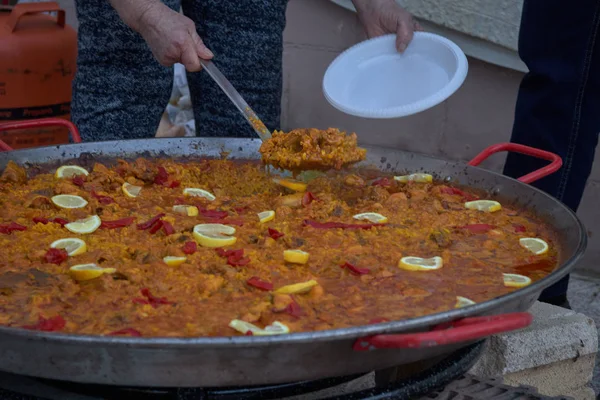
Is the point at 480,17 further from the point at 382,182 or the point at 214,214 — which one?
the point at 214,214

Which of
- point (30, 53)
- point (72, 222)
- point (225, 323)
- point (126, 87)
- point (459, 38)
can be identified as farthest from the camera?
Result: point (459, 38)

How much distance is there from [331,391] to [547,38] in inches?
75.6

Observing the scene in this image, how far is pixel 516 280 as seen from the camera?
1.99 metres

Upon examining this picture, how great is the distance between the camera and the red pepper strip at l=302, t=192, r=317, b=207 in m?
2.55

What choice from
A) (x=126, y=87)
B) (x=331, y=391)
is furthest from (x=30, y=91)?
(x=331, y=391)

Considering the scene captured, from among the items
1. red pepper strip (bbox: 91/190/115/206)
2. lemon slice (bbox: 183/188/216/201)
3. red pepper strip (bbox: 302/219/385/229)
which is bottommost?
red pepper strip (bbox: 91/190/115/206)

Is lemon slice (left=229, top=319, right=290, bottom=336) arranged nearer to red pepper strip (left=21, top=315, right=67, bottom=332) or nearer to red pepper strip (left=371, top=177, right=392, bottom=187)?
red pepper strip (left=21, top=315, right=67, bottom=332)

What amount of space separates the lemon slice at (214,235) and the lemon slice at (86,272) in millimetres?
310

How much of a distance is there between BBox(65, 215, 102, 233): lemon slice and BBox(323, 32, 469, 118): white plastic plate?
1.04 m

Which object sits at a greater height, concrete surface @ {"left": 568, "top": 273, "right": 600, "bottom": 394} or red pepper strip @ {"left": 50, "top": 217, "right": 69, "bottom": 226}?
red pepper strip @ {"left": 50, "top": 217, "right": 69, "bottom": 226}

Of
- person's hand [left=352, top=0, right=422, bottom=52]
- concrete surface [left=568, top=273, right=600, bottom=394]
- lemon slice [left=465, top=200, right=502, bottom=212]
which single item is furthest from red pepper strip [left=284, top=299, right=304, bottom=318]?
concrete surface [left=568, top=273, right=600, bottom=394]

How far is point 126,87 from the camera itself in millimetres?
3484

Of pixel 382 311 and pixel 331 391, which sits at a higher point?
pixel 382 311

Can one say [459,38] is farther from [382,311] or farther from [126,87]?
[382,311]
